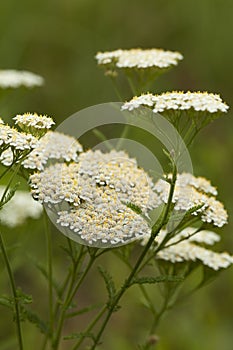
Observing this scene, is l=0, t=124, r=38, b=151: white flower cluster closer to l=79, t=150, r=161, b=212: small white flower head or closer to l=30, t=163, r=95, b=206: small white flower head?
l=30, t=163, r=95, b=206: small white flower head

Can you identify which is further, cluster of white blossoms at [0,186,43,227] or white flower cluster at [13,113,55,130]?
cluster of white blossoms at [0,186,43,227]

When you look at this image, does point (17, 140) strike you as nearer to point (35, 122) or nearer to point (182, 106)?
point (35, 122)

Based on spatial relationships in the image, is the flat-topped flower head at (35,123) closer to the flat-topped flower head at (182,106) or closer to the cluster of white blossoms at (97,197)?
the cluster of white blossoms at (97,197)

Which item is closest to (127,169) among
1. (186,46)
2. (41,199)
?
(41,199)

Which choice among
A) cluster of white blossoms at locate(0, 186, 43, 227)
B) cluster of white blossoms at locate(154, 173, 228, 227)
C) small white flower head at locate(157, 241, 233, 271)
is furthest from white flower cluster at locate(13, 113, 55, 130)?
cluster of white blossoms at locate(0, 186, 43, 227)

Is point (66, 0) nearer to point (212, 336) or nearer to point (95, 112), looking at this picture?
point (95, 112)

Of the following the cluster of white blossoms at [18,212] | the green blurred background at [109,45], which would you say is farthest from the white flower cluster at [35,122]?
the green blurred background at [109,45]

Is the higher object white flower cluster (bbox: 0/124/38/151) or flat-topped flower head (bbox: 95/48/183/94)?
flat-topped flower head (bbox: 95/48/183/94)
